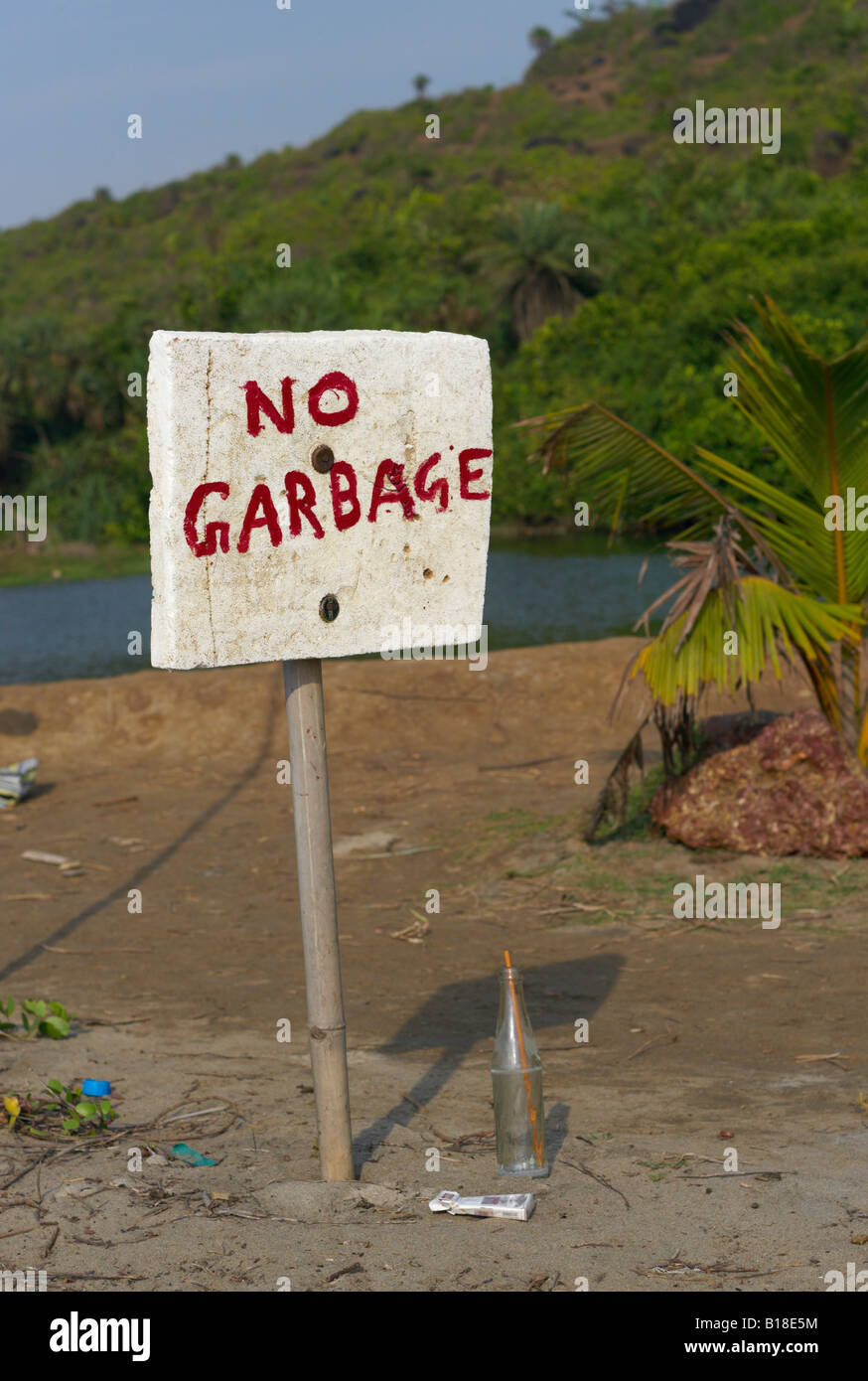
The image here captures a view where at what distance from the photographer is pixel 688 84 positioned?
4520 inches

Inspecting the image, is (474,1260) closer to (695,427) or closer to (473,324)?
(695,427)

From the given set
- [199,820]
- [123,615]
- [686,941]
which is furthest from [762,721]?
[123,615]

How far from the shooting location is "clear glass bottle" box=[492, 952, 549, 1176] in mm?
3891

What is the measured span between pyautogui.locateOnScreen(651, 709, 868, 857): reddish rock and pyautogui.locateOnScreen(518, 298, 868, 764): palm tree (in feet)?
0.79

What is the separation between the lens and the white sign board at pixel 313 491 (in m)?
3.46

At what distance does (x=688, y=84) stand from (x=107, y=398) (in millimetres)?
77426

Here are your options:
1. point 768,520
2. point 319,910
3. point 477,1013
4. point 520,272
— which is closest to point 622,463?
point 768,520

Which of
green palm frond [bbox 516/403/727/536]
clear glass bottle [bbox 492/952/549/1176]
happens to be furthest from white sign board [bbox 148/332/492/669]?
green palm frond [bbox 516/403/727/536]

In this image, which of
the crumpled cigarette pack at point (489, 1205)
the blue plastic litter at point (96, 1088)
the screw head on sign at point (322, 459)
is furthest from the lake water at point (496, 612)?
the crumpled cigarette pack at point (489, 1205)

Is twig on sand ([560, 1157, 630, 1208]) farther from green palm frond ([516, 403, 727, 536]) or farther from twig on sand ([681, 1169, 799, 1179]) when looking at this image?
green palm frond ([516, 403, 727, 536])

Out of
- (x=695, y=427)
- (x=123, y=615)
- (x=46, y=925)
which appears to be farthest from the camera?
(x=695, y=427)

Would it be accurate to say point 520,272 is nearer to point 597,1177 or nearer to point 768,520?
point 768,520

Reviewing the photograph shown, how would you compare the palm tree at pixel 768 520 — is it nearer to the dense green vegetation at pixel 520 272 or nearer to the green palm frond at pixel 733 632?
the green palm frond at pixel 733 632

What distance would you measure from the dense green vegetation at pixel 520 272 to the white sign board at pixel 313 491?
713 cm
